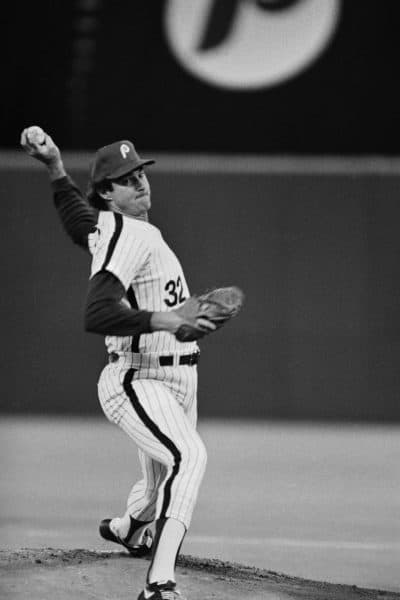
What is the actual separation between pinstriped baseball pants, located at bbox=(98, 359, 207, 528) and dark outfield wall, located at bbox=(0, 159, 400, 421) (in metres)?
5.90

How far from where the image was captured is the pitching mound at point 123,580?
4711 millimetres

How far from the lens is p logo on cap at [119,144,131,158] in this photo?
4.95 metres

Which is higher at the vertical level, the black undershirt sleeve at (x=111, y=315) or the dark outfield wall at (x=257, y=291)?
the dark outfield wall at (x=257, y=291)

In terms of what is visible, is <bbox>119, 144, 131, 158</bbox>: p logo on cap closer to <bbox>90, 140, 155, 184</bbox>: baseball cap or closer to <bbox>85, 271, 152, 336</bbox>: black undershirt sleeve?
<bbox>90, 140, 155, 184</bbox>: baseball cap

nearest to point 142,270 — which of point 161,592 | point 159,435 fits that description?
point 159,435

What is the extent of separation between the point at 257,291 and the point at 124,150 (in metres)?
6.05

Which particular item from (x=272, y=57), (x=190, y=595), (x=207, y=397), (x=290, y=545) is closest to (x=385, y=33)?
(x=272, y=57)

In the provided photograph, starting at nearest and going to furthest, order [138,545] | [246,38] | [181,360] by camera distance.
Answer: [181,360] → [138,545] → [246,38]

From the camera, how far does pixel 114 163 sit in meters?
4.93

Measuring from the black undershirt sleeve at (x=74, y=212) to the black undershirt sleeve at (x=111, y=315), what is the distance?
2.94 ft

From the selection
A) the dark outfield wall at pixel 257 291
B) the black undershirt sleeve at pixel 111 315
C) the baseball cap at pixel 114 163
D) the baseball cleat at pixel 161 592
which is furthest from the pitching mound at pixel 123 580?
the dark outfield wall at pixel 257 291

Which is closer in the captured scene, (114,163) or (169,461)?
(169,461)

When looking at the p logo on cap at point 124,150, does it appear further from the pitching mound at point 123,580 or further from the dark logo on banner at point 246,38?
the dark logo on banner at point 246,38

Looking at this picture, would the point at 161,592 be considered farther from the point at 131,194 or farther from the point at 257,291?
the point at 257,291
